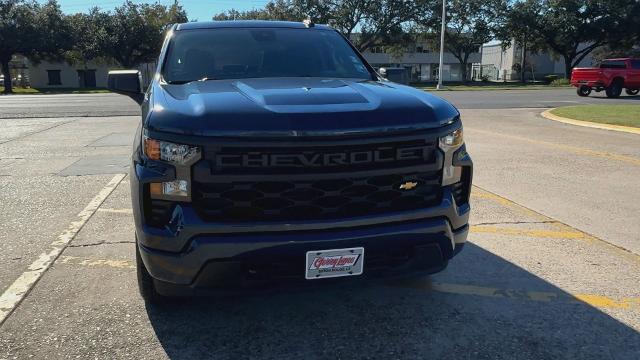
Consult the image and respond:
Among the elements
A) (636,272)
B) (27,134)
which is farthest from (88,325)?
(27,134)

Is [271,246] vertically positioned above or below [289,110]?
below

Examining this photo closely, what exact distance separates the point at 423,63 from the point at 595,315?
78.6 m

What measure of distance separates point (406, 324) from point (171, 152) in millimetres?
1725

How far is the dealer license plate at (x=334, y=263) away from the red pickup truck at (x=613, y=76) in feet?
85.3

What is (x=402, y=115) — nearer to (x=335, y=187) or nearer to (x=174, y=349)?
(x=335, y=187)

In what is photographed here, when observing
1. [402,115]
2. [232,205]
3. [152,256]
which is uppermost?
[402,115]

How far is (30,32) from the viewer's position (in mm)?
48781

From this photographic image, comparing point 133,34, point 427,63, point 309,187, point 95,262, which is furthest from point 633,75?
point 427,63

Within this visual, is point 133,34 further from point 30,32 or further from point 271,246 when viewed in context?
point 271,246

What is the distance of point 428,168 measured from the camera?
9.68 ft

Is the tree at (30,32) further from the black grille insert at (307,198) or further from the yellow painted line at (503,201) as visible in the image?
the black grille insert at (307,198)

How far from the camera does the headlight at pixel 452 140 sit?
302 centimetres

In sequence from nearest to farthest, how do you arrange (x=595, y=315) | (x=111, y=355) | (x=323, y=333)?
1. (x=111, y=355)
2. (x=323, y=333)
3. (x=595, y=315)

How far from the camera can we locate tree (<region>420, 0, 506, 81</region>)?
58.1 meters
